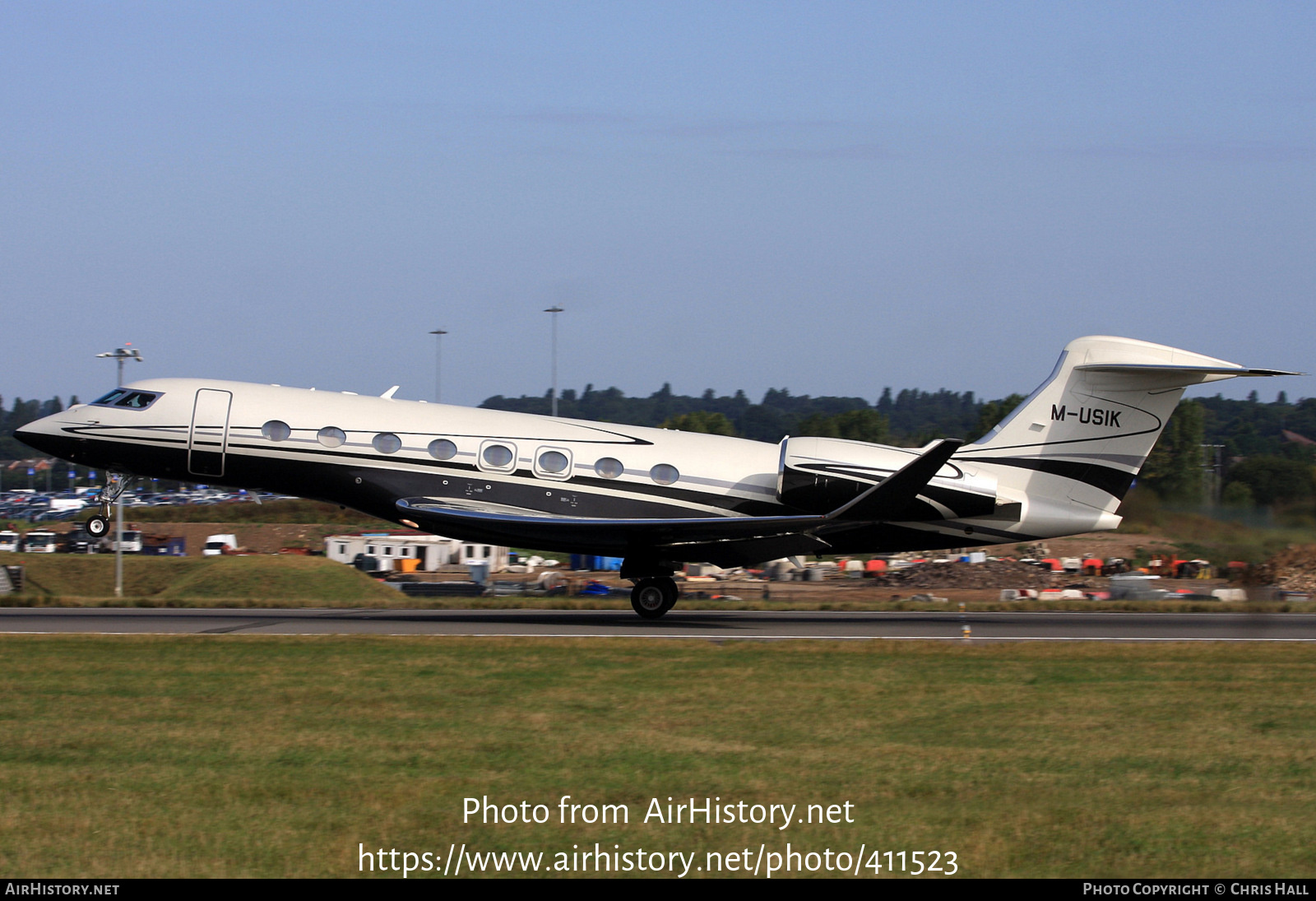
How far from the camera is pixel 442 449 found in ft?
69.4

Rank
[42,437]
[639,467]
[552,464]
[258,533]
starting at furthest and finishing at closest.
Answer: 1. [258,533]
2. [42,437]
3. [639,467]
4. [552,464]

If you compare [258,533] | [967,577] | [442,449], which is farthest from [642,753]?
[258,533]

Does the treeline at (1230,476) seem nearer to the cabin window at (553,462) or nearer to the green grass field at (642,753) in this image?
the green grass field at (642,753)

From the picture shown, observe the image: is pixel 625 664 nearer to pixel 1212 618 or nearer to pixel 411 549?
pixel 1212 618

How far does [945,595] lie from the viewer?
3606 cm

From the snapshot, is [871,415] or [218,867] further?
[871,415]

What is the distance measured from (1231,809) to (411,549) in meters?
46.1

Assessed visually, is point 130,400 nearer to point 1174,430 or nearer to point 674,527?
point 674,527

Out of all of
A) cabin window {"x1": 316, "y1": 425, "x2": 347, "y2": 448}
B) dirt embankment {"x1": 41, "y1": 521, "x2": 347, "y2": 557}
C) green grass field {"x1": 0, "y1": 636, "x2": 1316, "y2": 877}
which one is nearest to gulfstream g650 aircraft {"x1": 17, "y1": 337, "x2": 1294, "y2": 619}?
cabin window {"x1": 316, "y1": 425, "x2": 347, "y2": 448}

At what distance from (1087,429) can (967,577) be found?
76.8 ft

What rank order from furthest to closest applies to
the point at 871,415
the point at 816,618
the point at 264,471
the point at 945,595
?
the point at 871,415
the point at 945,595
the point at 816,618
the point at 264,471

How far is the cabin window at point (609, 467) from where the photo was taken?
845 inches
